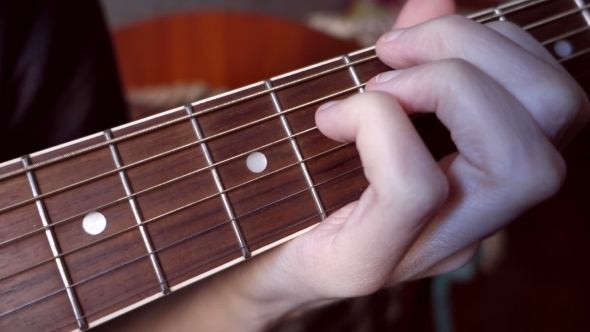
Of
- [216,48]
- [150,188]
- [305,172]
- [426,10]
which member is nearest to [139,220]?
[150,188]

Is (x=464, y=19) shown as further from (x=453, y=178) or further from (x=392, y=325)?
(x=392, y=325)

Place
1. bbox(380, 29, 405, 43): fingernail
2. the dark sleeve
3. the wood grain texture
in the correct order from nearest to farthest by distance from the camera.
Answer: bbox(380, 29, 405, 43): fingernail, the dark sleeve, the wood grain texture

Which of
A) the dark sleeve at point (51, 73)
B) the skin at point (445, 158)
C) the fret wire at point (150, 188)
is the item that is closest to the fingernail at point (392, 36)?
the skin at point (445, 158)

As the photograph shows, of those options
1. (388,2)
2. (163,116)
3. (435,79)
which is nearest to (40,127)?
(163,116)

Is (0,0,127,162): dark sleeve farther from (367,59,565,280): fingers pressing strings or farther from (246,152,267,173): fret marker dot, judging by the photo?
(367,59,565,280): fingers pressing strings

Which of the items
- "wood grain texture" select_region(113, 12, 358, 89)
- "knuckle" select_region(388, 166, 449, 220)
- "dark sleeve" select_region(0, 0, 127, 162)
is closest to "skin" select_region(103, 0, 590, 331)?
"knuckle" select_region(388, 166, 449, 220)

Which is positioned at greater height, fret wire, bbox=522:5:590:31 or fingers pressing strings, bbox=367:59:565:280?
fret wire, bbox=522:5:590:31

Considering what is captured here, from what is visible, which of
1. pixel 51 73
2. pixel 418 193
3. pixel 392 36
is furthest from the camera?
pixel 51 73

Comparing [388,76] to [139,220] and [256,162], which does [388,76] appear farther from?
[139,220]
